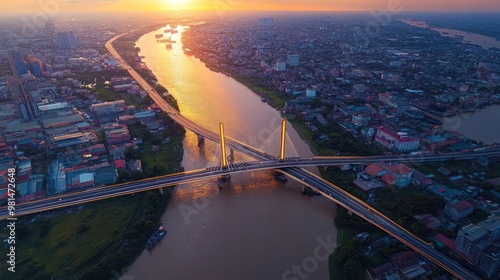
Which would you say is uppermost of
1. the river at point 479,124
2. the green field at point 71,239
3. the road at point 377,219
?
the road at point 377,219

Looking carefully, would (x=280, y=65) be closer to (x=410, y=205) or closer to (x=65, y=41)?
(x=410, y=205)

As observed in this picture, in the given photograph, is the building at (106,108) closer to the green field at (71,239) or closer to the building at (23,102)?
the building at (23,102)

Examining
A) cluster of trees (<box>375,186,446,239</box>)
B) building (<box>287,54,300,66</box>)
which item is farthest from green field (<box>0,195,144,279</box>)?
building (<box>287,54,300,66</box>)

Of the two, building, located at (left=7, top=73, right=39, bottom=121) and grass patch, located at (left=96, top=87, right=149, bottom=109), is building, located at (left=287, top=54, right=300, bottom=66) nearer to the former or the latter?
grass patch, located at (left=96, top=87, right=149, bottom=109)

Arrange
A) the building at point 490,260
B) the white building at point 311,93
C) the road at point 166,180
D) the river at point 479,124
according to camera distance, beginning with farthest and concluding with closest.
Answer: the white building at point 311,93 → the river at point 479,124 → the road at point 166,180 → the building at point 490,260

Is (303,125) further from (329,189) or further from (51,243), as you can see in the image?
(51,243)

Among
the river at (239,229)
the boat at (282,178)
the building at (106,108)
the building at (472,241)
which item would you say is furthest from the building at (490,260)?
the building at (106,108)

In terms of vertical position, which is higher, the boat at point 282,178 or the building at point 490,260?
the building at point 490,260
